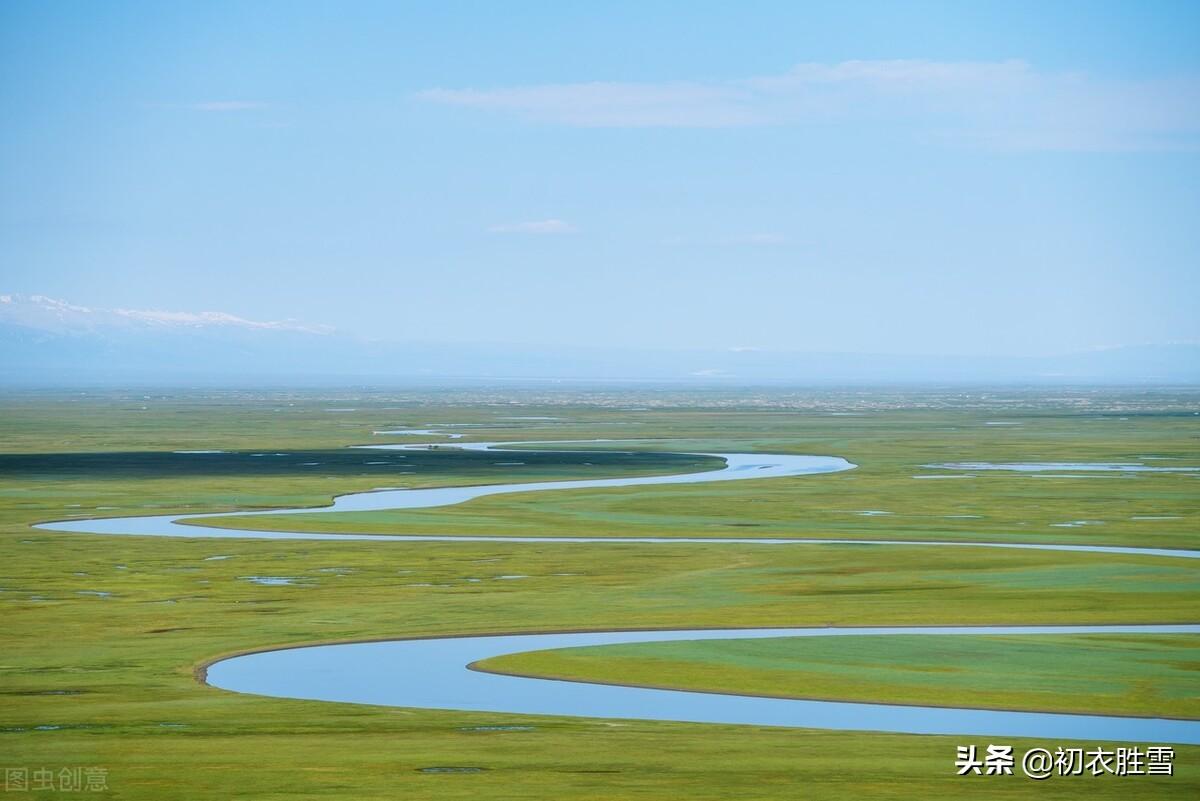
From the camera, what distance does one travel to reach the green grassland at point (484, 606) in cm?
2172

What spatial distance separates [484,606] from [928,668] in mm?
11779

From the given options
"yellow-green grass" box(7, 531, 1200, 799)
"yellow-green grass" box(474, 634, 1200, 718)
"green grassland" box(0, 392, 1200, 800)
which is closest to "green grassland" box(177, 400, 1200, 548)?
"green grassland" box(0, 392, 1200, 800)

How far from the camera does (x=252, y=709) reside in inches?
1027

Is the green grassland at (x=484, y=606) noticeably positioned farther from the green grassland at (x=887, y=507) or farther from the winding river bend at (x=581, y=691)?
the winding river bend at (x=581, y=691)

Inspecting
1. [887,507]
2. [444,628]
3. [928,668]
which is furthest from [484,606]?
[887,507]

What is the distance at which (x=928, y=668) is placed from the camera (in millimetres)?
29625

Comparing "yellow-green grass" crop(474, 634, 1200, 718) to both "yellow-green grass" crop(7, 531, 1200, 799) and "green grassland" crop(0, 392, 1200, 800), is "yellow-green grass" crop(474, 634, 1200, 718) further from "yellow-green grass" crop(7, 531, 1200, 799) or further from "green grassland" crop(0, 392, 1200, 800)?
"yellow-green grass" crop(7, 531, 1200, 799)

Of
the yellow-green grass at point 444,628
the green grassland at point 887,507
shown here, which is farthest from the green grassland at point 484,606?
the green grassland at point 887,507

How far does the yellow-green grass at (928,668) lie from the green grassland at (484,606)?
0.93 metres

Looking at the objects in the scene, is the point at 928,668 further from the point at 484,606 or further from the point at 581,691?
the point at 484,606

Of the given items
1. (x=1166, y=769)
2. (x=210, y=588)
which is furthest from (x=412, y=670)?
(x=1166, y=769)

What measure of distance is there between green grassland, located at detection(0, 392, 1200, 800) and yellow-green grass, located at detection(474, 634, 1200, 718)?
3.06ft

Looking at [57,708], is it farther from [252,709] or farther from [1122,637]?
[1122,637]

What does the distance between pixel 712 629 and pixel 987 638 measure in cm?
579
